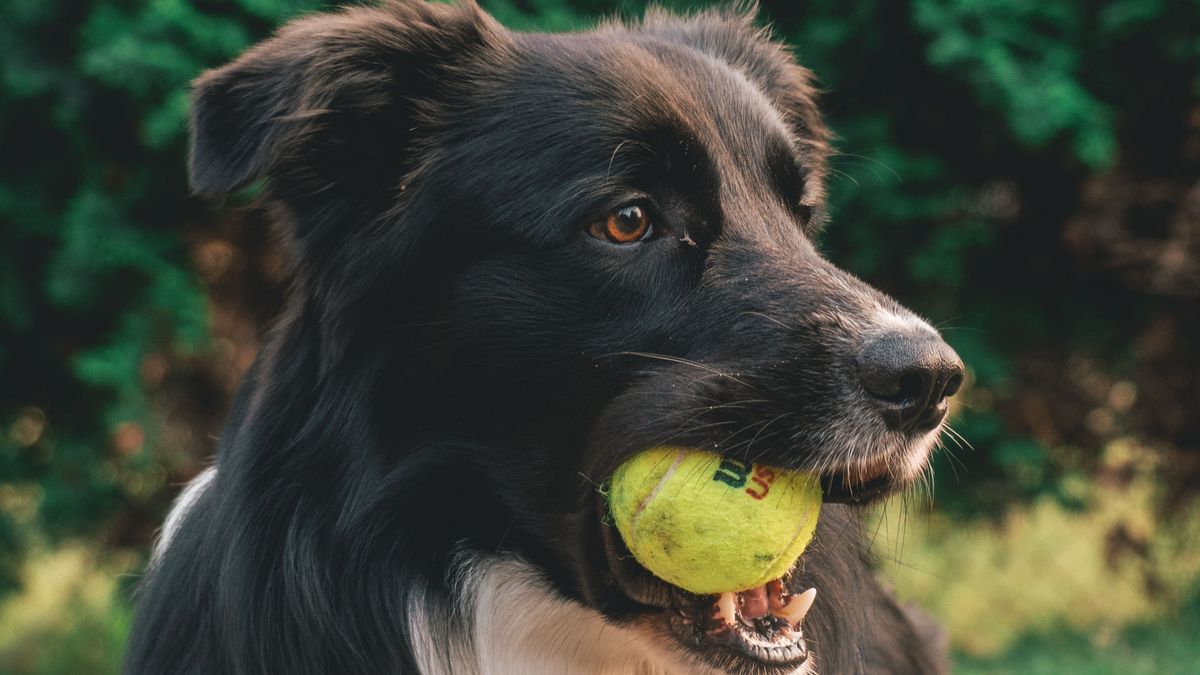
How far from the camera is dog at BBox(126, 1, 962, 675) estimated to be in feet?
8.27

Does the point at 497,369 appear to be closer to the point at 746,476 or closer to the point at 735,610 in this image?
the point at 746,476

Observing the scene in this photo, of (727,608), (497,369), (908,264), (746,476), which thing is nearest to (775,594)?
(727,608)

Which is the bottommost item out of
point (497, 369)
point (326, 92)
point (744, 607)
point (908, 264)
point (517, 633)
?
point (908, 264)

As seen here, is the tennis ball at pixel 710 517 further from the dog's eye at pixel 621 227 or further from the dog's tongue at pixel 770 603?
the dog's eye at pixel 621 227

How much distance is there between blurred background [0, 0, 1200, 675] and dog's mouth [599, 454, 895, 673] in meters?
2.44

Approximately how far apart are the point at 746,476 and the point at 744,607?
12.1 inches

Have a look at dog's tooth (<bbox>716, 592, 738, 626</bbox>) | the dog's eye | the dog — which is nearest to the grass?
the dog

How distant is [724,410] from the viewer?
8.17 ft

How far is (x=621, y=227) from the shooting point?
2.70 m

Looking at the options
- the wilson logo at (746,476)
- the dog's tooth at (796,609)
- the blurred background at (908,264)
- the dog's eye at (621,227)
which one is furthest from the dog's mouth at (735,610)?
the blurred background at (908,264)

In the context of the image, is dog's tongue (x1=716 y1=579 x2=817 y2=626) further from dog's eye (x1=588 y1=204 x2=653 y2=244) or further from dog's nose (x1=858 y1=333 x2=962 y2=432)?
dog's eye (x1=588 y1=204 x2=653 y2=244)

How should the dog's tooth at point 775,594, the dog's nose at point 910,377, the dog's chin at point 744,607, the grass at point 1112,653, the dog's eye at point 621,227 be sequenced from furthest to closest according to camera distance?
the grass at point 1112,653, the dog's eye at point 621,227, the dog's tooth at point 775,594, the dog's chin at point 744,607, the dog's nose at point 910,377

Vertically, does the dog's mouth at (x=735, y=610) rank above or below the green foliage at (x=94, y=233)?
above

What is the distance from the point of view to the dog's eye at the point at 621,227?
270 centimetres
